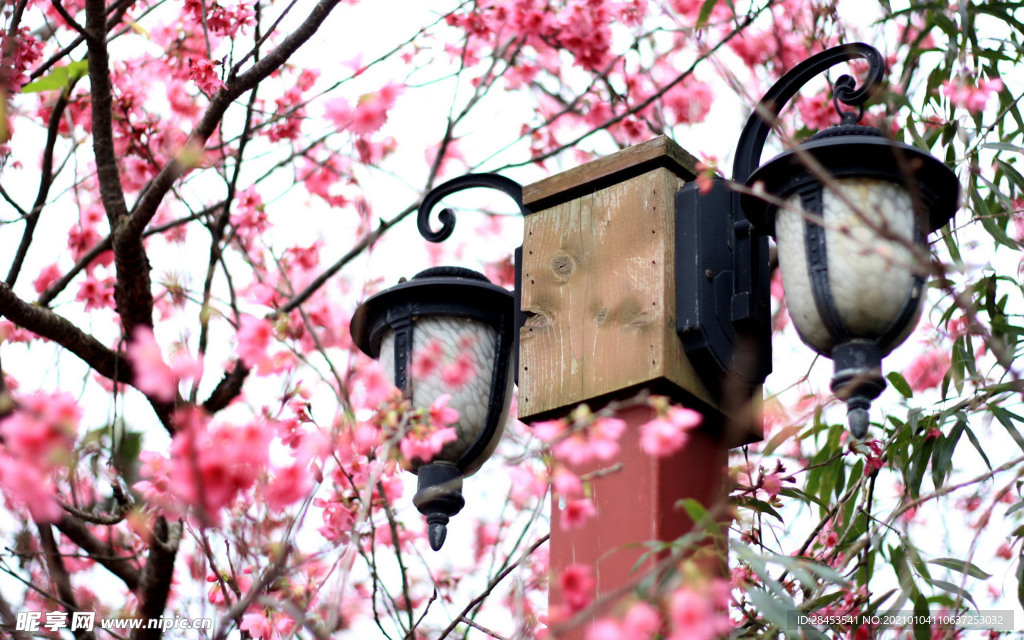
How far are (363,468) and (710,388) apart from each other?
120cm

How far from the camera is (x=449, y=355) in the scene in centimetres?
229

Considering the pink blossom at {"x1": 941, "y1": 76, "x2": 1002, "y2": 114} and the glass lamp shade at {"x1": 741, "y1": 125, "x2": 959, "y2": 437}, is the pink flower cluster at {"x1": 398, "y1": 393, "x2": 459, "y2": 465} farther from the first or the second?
the pink blossom at {"x1": 941, "y1": 76, "x2": 1002, "y2": 114}

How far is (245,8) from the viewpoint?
4004 mm

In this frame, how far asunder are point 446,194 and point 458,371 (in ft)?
1.42

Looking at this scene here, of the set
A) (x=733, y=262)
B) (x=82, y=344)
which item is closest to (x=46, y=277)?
(x=82, y=344)

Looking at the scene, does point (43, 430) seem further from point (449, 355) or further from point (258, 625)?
point (258, 625)

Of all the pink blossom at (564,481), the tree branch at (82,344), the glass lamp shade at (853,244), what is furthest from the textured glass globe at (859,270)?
the tree branch at (82,344)

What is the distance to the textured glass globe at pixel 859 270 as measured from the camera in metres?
1.71

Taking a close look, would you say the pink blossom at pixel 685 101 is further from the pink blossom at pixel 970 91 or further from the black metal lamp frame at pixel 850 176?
the black metal lamp frame at pixel 850 176

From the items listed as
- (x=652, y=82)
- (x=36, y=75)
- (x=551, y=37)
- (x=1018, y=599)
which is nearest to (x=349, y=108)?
(x=1018, y=599)

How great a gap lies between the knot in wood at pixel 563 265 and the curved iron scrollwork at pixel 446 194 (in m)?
0.24

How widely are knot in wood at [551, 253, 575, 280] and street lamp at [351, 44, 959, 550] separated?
9cm

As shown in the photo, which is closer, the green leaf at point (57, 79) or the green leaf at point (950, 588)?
the green leaf at point (950, 588)

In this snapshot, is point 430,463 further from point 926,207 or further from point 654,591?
point 926,207
